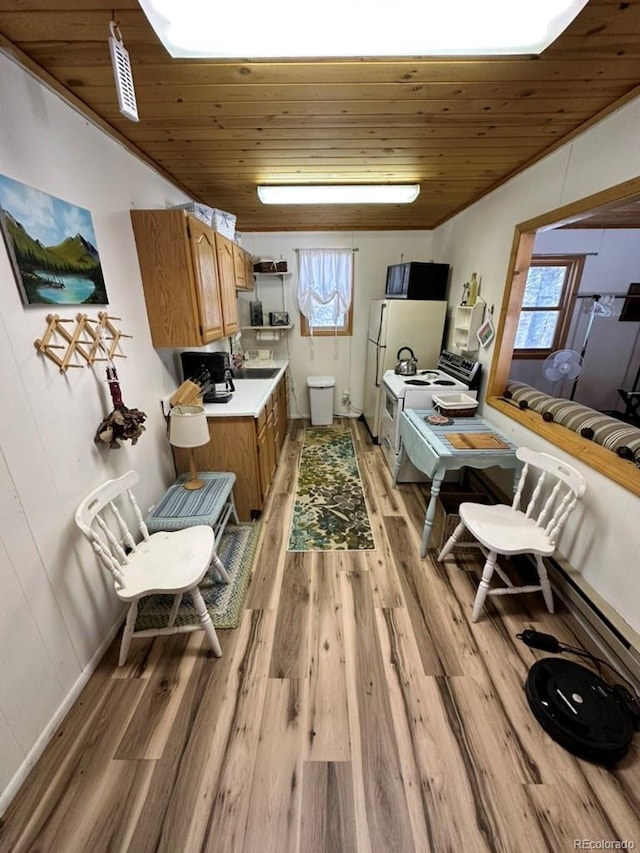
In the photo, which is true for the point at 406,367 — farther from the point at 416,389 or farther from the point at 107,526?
the point at 107,526

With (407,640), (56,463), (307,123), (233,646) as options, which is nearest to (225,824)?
(233,646)

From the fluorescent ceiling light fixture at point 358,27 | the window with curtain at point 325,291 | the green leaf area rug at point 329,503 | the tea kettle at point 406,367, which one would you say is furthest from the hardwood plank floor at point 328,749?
the window with curtain at point 325,291

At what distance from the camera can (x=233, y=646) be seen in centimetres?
165

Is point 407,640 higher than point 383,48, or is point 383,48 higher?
point 383,48

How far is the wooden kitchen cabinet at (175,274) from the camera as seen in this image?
1.89m

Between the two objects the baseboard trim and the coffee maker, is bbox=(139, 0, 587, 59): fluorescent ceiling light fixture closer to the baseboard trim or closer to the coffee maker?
the coffee maker

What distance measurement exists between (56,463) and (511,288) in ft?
9.35

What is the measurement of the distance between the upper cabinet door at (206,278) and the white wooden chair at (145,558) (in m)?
1.12

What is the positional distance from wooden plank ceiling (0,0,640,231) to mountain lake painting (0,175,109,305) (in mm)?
453

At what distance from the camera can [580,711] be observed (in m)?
1.29

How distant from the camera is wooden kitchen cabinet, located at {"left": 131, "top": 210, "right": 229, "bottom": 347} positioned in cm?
189

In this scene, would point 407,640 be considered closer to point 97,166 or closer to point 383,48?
point 383,48

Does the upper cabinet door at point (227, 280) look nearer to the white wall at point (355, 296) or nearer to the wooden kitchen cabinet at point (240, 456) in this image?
the wooden kitchen cabinet at point (240, 456)

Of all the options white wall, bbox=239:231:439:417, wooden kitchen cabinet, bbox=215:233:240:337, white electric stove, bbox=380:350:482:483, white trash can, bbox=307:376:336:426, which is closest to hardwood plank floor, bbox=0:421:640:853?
white electric stove, bbox=380:350:482:483
